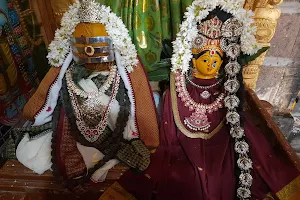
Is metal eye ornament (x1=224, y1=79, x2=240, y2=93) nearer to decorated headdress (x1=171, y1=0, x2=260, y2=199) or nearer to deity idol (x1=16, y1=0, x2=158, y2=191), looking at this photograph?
decorated headdress (x1=171, y1=0, x2=260, y2=199)

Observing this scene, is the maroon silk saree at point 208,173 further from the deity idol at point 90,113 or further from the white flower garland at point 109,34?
the white flower garland at point 109,34

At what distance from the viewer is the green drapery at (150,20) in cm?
173

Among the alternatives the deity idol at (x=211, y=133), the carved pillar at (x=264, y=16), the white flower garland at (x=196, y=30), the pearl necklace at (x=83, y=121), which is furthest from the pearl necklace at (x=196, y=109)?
the carved pillar at (x=264, y=16)

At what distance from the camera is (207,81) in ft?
5.17

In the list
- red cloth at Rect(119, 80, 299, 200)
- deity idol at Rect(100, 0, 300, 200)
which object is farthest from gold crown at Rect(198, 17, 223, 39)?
red cloth at Rect(119, 80, 299, 200)

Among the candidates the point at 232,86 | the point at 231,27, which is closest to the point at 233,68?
the point at 232,86

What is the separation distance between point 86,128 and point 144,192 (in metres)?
0.53

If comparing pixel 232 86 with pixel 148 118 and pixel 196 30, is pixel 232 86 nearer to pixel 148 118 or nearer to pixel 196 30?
pixel 196 30

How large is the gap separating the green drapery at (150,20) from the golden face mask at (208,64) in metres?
0.38

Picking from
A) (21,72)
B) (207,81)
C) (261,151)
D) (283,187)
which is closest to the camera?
(283,187)

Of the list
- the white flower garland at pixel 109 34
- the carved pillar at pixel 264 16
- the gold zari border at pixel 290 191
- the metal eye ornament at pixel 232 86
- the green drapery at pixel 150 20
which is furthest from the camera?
the green drapery at pixel 150 20

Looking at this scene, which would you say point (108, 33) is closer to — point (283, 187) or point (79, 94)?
point (79, 94)

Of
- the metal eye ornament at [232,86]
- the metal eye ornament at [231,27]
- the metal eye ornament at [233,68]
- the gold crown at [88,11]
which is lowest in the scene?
the metal eye ornament at [232,86]

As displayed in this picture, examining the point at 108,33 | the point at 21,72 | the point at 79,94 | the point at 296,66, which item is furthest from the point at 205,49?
the point at 21,72
